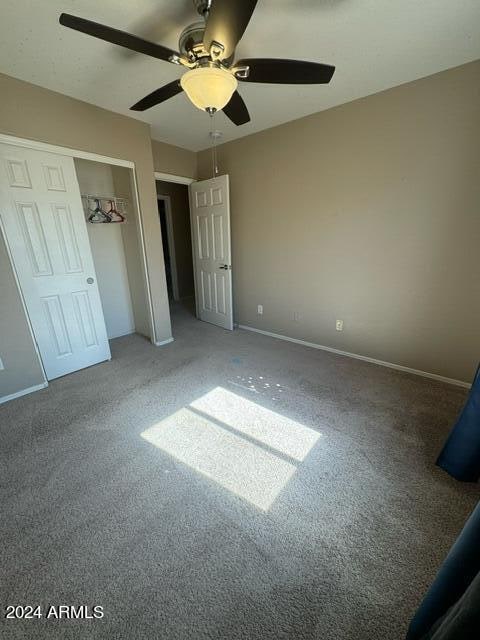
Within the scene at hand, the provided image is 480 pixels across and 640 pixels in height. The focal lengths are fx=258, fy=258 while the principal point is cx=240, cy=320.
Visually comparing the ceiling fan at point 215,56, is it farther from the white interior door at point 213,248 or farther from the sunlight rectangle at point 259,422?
the sunlight rectangle at point 259,422

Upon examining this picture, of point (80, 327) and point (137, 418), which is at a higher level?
point (80, 327)

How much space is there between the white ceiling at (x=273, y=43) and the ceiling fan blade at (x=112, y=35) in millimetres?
367

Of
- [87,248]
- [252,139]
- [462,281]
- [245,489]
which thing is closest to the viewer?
[245,489]

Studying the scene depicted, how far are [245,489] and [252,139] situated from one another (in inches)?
140

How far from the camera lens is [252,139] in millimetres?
3129

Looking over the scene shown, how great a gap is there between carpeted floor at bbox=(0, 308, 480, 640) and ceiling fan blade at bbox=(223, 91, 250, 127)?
2.19 metres

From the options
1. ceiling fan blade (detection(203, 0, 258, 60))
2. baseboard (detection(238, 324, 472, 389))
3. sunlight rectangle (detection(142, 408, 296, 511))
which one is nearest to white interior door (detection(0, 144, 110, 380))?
sunlight rectangle (detection(142, 408, 296, 511))

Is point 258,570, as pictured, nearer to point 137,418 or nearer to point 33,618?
point 33,618

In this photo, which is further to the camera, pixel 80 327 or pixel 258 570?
pixel 80 327

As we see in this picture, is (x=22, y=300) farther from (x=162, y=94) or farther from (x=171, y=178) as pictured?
(x=171, y=178)

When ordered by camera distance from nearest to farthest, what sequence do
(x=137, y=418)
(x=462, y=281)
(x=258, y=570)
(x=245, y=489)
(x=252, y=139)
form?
(x=258, y=570) → (x=245, y=489) → (x=137, y=418) → (x=462, y=281) → (x=252, y=139)

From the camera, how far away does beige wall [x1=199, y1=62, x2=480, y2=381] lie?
2.09 m

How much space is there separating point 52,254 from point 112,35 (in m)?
1.87

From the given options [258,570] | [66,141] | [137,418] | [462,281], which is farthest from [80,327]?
[462,281]
